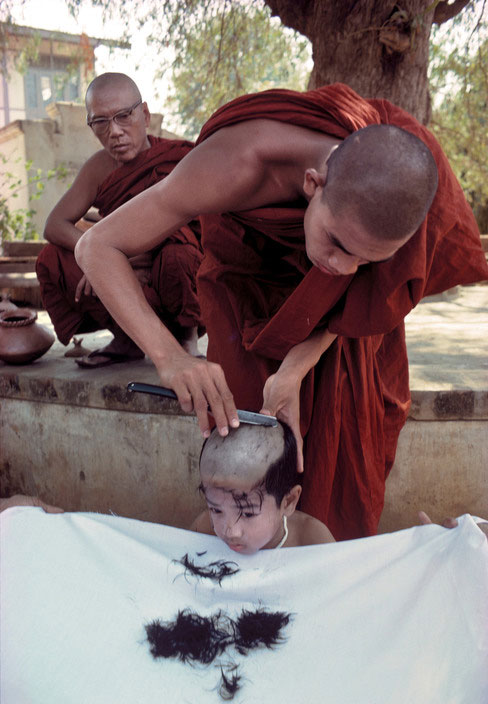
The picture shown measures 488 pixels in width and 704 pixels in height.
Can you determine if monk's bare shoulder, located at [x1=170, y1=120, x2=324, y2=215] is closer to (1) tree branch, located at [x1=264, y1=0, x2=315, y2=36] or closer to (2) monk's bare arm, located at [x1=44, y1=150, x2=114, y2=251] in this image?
(2) monk's bare arm, located at [x1=44, y1=150, x2=114, y2=251]

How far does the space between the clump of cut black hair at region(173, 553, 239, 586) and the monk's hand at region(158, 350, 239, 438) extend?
0.39m

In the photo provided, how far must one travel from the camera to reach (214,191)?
1627mm

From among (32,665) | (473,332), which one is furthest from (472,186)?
(32,665)

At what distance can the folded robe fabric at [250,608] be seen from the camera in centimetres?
143

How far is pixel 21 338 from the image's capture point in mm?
3186

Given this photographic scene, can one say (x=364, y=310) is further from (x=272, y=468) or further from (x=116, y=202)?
(x=116, y=202)

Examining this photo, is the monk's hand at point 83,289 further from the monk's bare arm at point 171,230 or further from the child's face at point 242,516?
the child's face at point 242,516

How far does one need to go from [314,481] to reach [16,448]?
156 centimetres

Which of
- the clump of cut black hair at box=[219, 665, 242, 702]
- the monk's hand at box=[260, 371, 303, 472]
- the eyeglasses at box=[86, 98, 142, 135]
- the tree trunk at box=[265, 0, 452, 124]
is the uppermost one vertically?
the tree trunk at box=[265, 0, 452, 124]

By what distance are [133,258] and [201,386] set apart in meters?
1.63

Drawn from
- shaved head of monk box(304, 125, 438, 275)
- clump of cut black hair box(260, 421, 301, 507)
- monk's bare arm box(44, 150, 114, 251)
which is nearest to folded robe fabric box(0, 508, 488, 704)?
clump of cut black hair box(260, 421, 301, 507)

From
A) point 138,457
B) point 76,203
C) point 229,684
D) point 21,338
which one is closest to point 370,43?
point 76,203

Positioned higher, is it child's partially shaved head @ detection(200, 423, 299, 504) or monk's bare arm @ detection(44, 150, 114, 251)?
monk's bare arm @ detection(44, 150, 114, 251)

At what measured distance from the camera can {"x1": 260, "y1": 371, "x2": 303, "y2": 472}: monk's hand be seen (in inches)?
74.4
